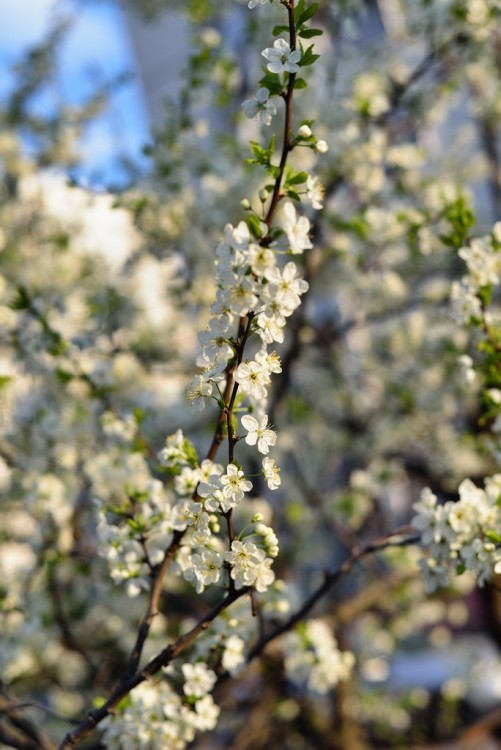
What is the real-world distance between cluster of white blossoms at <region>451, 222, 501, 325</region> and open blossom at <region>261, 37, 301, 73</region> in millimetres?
1089

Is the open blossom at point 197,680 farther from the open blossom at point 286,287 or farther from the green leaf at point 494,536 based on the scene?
the open blossom at point 286,287

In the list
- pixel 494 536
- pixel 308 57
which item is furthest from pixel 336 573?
pixel 308 57

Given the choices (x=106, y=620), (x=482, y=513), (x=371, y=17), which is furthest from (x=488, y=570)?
(x=371, y=17)

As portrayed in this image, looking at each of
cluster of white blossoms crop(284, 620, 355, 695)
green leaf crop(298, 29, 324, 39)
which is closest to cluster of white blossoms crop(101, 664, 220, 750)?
cluster of white blossoms crop(284, 620, 355, 695)

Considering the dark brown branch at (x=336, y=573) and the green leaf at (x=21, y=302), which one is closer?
the dark brown branch at (x=336, y=573)

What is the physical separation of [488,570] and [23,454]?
8.86ft

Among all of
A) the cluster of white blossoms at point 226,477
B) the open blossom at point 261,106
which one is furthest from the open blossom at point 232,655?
the open blossom at point 261,106

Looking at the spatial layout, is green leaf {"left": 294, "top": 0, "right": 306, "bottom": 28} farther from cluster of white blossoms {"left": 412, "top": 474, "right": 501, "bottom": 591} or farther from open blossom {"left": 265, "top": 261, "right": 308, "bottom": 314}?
cluster of white blossoms {"left": 412, "top": 474, "right": 501, "bottom": 591}

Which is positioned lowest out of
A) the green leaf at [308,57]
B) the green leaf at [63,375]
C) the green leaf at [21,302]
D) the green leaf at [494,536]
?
the green leaf at [494,536]

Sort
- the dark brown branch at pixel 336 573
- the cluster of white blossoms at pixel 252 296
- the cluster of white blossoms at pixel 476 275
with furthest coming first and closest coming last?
the cluster of white blossoms at pixel 476 275
the dark brown branch at pixel 336 573
the cluster of white blossoms at pixel 252 296

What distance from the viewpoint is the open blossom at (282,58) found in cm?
168

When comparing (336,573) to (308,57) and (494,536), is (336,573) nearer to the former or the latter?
(494,536)

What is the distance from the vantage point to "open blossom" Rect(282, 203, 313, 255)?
1629 millimetres

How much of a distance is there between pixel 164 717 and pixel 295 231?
1.61m
